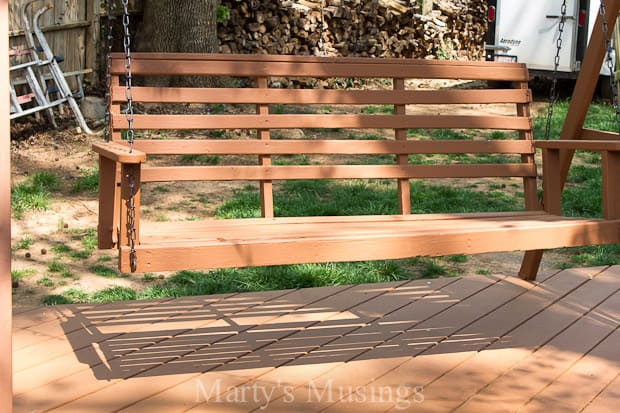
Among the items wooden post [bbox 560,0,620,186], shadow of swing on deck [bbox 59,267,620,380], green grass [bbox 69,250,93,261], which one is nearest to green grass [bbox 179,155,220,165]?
green grass [bbox 69,250,93,261]

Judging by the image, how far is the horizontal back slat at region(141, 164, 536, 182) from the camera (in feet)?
12.6

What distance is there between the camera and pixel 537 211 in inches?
161

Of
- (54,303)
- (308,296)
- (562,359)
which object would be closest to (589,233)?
(562,359)

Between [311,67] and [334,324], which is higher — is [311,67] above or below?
above

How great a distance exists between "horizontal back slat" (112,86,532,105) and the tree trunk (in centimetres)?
432

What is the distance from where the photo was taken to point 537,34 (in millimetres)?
11430

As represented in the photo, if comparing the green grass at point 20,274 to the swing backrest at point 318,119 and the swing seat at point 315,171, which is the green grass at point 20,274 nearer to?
the swing seat at point 315,171

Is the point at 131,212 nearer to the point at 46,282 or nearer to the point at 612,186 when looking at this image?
the point at 612,186

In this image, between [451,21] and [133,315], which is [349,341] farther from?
[451,21]

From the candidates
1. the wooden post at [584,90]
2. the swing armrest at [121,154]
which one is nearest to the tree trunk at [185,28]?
the wooden post at [584,90]

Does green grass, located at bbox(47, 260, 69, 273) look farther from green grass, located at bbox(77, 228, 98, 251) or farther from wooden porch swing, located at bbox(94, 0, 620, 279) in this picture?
wooden porch swing, located at bbox(94, 0, 620, 279)

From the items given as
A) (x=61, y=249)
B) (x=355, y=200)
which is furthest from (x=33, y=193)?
(x=355, y=200)

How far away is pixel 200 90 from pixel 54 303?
1.33 metres

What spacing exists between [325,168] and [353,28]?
8497 mm
